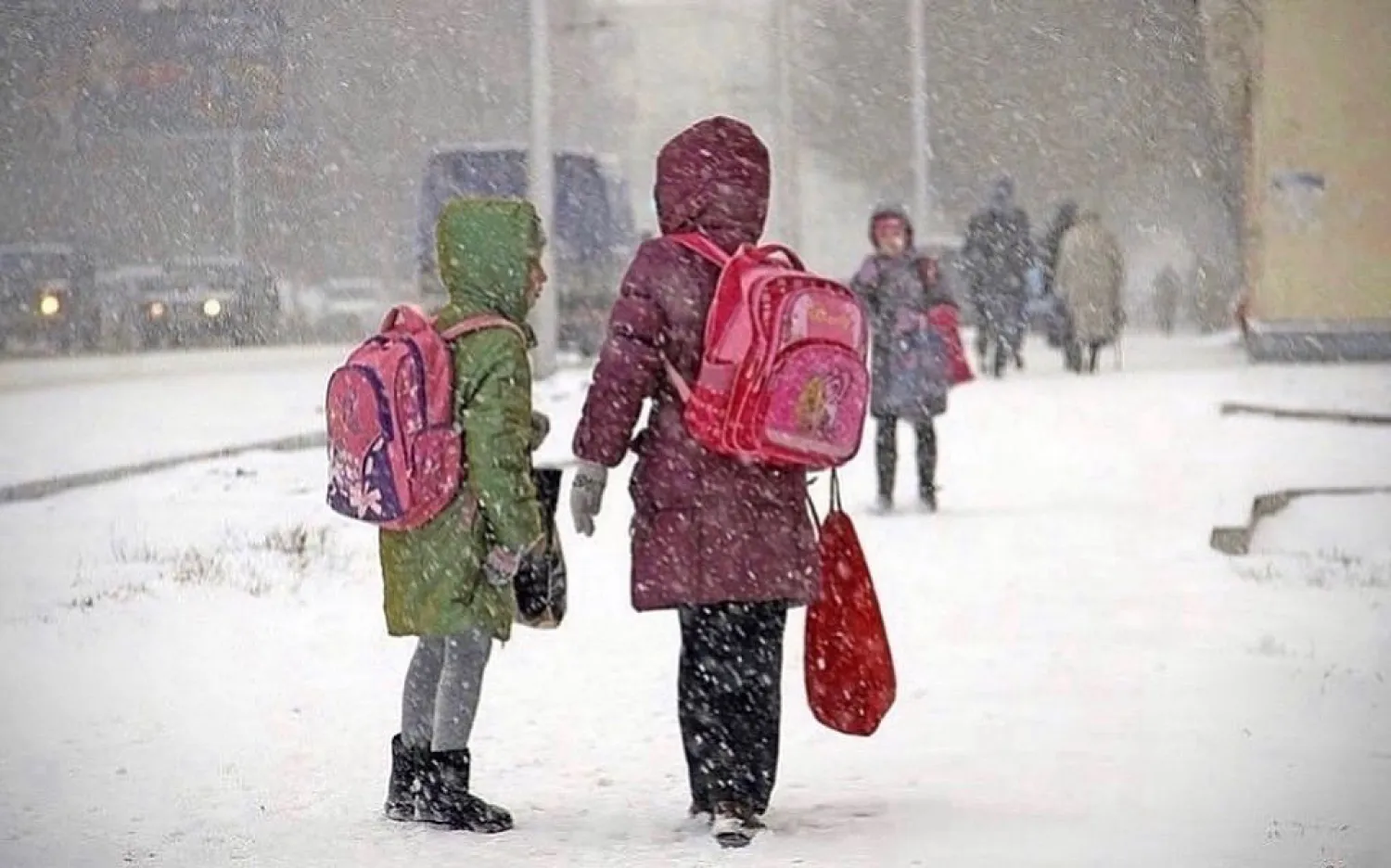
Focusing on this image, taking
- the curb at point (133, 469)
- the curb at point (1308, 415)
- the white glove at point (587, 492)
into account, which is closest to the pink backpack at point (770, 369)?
the white glove at point (587, 492)

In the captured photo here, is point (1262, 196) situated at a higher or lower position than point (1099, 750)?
higher

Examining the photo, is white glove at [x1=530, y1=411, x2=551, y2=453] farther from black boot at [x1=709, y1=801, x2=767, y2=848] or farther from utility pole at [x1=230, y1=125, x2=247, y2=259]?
utility pole at [x1=230, y1=125, x2=247, y2=259]

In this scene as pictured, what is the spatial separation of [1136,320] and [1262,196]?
1382 cm

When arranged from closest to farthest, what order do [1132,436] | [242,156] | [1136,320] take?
[1132,436], [1136,320], [242,156]

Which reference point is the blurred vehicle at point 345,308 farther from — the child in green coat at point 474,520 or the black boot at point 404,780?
the child in green coat at point 474,520

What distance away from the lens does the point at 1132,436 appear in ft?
43.0

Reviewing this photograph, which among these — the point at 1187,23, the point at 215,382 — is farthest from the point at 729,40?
the point at 215,382

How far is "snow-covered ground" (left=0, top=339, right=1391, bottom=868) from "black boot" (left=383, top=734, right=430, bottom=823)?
0.08 meters

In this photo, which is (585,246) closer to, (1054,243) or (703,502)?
(1054,243)

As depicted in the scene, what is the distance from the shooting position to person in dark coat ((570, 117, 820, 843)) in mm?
4301

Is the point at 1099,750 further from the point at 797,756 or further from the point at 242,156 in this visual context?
the point at 242,156

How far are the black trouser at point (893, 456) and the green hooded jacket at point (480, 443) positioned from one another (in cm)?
516

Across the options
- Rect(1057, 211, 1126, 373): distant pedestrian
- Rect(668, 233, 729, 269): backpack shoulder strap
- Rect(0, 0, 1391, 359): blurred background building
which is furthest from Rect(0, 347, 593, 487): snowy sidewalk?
Rect(0, 0, 1391, 359): blurred background building

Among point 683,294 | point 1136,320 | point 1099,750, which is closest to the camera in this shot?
point 683,294
